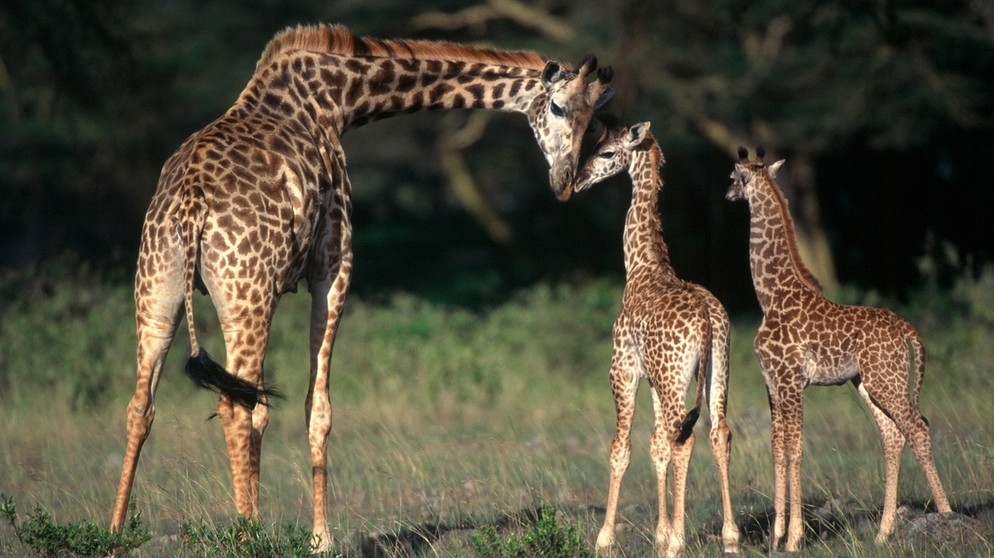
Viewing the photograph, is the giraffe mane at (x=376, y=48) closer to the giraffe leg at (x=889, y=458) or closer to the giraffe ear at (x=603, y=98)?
the giraffe ear at (x=603, y=98)

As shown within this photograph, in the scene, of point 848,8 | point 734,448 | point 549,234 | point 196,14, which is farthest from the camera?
point 549,234

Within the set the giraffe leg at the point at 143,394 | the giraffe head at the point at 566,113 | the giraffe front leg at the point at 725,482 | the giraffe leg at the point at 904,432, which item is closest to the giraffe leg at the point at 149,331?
the giraffe leg at the point at 143,394

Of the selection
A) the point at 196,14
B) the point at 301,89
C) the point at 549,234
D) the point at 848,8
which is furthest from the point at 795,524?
the point at 549,234

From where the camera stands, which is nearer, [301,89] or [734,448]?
[301,89]

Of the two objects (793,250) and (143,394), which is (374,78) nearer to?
(143,394)

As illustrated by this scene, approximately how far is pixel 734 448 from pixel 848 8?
774 centimetres

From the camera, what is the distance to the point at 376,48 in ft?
26.5

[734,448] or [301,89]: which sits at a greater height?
[301,89]

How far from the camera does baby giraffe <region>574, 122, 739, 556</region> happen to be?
259 inches

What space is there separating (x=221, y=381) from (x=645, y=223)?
264cm

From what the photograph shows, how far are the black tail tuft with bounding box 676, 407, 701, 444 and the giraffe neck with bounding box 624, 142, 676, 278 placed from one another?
106 centimetres

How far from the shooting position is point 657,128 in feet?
68.4

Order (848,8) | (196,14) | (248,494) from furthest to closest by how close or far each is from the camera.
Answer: (196,14)
(848,8)
(248,494)

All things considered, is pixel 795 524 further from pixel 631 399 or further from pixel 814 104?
pixel 814 104
